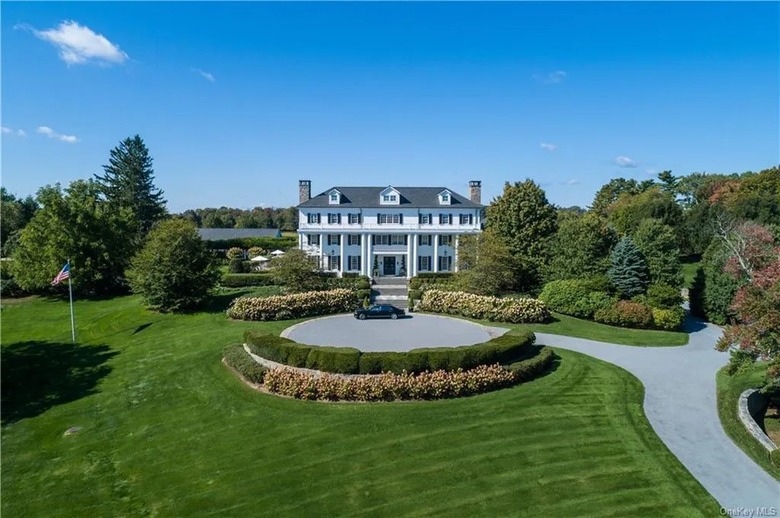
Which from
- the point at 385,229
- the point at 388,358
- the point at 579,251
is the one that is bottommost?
the point at 388,358

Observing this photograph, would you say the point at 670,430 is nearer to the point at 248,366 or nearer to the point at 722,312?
the point at 248,366

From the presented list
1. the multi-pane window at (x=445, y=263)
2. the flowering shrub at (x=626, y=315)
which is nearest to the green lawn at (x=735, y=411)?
the flowering shrub at (x=626, y=315)

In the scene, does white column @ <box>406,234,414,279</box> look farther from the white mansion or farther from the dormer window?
the dormer window

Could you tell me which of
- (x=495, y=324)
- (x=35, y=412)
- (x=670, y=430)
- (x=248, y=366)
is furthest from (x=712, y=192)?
(x=35, y=412)

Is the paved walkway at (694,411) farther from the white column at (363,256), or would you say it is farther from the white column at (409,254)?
the white column at (363,256)

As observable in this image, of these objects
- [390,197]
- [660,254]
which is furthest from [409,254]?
[660,254]

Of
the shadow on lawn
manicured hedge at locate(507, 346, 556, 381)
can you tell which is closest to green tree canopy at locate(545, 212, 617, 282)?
manicured hedge at locate(507, 346, 556, 381)

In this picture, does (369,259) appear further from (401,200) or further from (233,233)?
(233,233)
